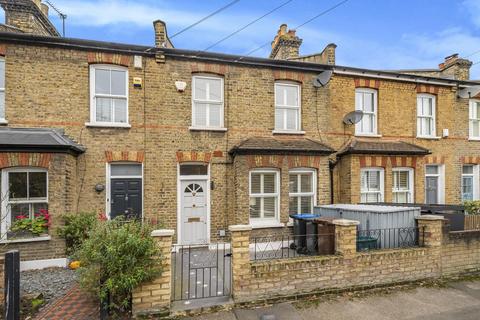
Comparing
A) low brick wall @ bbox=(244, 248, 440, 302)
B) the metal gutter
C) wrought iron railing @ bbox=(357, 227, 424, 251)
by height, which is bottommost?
low brick wall @ bbox=(244, 248, 440, 302)

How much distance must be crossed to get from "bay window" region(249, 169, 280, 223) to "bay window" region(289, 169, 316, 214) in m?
0.61

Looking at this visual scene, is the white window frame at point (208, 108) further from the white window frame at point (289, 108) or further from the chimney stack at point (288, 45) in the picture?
the chimney stack at point (288, 45)

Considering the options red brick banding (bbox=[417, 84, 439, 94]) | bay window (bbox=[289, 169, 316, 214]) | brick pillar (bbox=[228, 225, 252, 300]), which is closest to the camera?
brick pillar (bbox=[228, 225, 252, 300])

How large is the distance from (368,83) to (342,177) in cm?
404

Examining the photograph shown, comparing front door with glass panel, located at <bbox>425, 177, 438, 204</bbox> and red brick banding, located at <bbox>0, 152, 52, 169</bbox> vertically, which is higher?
red brick banding, located at <bbox>0, 152, 52, 169</bbox>

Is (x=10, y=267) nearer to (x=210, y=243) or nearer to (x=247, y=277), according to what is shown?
(x=247, y=277)

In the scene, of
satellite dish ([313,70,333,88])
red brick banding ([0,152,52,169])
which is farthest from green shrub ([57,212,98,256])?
satellite dish ([313,70,333,88])

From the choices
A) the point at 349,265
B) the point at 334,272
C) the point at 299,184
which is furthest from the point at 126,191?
the point at 349,265

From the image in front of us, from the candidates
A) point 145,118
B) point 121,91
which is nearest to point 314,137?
point 145,118

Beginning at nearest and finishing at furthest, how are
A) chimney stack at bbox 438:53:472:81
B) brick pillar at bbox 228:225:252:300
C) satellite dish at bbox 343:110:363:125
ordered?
1. brick pillar at bbox 228:225:252:300
2. satellite dish at bbox 343:110:363:125
3. chimney stack at bbox 438:53:472:81

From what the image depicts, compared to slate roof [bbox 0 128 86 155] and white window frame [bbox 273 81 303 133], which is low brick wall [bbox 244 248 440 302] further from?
slate roof [bbox 0 128 86 155]

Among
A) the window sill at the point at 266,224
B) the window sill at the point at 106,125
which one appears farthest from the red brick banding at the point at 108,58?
the window sill at the point at 266,224

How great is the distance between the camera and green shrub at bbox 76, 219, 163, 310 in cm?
429

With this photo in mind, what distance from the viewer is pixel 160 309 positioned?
4551mm
